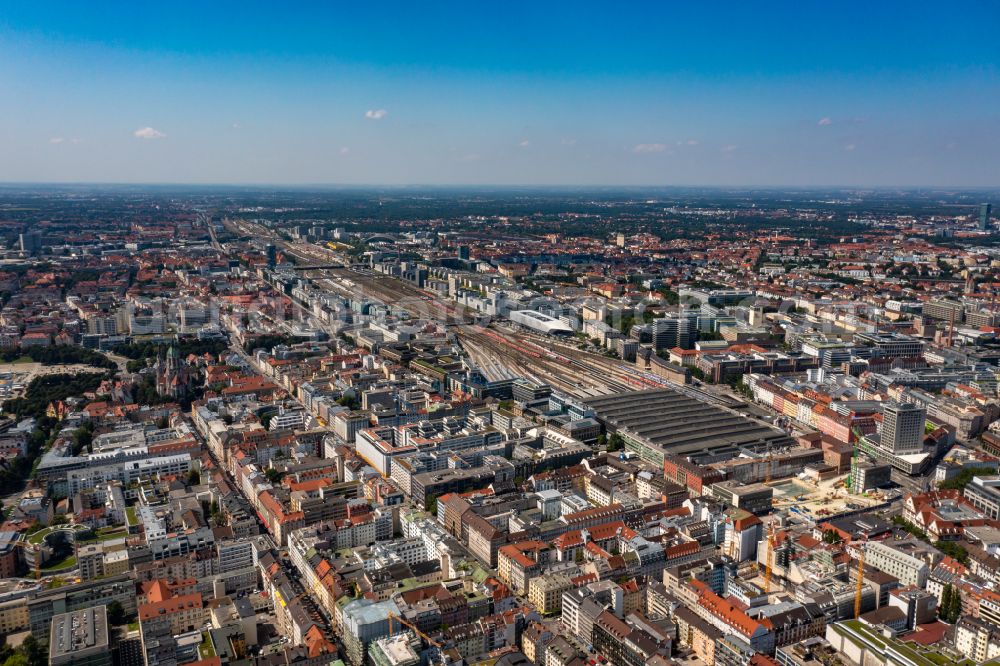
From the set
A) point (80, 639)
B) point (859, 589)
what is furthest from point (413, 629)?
point (859, 589)

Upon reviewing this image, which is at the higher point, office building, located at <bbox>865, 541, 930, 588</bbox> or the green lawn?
office building, located at <bbox>865, 541, 930, 588</bbox>

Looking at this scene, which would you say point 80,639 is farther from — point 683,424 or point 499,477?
point 683,424

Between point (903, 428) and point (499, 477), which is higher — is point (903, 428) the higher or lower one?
the higher one

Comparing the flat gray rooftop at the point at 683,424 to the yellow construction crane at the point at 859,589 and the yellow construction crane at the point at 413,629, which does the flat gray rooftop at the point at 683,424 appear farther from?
the yellow construction crane at the point at 413,629

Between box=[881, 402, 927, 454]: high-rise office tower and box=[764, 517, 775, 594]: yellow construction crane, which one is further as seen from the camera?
box=[881, 402, 927, 454]: high-rise office tower

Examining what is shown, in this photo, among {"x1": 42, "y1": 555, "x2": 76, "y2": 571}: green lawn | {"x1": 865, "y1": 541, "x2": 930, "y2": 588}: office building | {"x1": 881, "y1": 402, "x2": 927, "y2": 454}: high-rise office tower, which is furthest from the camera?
Result: {"x1": 881, "y1": 402, "x2": 927, "y2": 454}: high-rise office tower

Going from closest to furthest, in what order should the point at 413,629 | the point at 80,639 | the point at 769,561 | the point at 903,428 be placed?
the point at 80,639 < the point at 413,629 < the point at 769,561 < the point at 903,428

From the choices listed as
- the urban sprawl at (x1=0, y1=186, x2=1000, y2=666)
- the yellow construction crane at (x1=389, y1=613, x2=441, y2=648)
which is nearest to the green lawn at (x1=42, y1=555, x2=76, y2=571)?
the urban sprawl at (x1=0, y1=186, x2=1000, y2=666)

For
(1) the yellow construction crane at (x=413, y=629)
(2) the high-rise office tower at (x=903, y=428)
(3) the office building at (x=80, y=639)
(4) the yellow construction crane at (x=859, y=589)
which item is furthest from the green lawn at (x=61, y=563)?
(2) the high-rise office tower at (x=903, y=428)

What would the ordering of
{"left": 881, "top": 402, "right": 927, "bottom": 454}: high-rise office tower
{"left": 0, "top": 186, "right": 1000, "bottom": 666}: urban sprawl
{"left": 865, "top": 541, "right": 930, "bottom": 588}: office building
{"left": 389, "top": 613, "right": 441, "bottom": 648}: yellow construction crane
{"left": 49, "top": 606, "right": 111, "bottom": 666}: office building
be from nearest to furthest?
{"left": 49, "top": 606, "right": 111, "bottom": 666}: office building
{"left": 389, "top": 613, "right": 441, "bottom": 648}: yellow construction crane
{"left": 0, "top": 186, "right": 1000, "bottom": 666}: urban sprawl
{"left": 865, "top": 541, "right": 930, "bottom": 588}: office building
{"left": 881, "top": 402, "right": 927, "bottom": 454}: high-rise office tower

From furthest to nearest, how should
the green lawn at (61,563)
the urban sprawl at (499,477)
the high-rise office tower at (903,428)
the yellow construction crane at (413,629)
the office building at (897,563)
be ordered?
the high-rise office tower at (903,428)
the green lawn at (61,563)
the office building at (897,563)
the urban sprawl at (499,477)
the yellow construction crane at (413,629)

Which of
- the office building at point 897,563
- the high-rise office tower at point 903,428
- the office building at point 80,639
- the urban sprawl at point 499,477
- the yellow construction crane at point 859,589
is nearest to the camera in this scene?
the office building at point 80,639

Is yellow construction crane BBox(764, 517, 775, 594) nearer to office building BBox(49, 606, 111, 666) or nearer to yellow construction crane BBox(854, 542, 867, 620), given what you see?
yellow construction crane BBox(854, 542, 867, 620)
